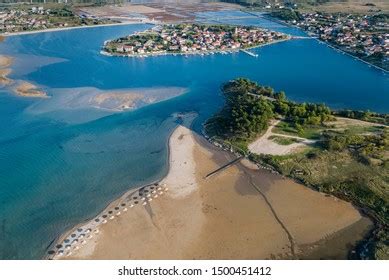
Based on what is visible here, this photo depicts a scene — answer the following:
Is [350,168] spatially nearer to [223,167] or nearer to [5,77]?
[223,167]

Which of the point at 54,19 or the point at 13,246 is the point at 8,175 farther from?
the point at 54,19

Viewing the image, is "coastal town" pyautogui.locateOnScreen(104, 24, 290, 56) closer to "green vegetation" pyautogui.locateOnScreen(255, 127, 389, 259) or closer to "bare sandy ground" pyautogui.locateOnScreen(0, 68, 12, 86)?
"bare sandy ground" pyautogui.locateOnScreen(0, 68, 12, 86)

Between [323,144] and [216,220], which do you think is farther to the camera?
[323,144]

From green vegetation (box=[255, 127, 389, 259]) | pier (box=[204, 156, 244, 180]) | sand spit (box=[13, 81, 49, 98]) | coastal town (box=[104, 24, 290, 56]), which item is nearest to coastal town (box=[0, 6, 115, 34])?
coastal town (box=[104, 24, 290, 56])

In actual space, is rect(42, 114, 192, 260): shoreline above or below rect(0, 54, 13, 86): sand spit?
below

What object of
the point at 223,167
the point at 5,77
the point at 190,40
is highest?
the point at 190,40

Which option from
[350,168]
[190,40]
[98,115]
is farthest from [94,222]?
[190,40]

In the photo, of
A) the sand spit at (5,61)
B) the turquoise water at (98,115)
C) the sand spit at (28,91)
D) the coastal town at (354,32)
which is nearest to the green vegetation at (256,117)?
the turquoise water at (98,115)
